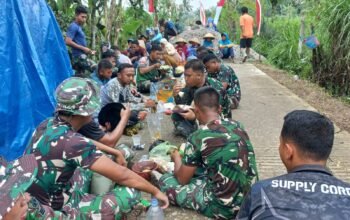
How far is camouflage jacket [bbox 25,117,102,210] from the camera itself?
2324 mm

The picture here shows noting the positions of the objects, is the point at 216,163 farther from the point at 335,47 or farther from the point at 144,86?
the point at 335,47

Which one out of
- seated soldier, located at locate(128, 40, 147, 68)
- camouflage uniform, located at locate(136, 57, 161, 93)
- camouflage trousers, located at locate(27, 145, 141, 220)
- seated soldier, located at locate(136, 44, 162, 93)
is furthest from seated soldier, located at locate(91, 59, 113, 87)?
seated soldier, located at locate(128, 40, 147, 68)

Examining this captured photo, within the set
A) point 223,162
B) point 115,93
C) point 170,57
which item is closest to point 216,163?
point 223,162

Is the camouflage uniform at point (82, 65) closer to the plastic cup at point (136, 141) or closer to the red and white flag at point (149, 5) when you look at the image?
the plastic cup at point (136, 141)

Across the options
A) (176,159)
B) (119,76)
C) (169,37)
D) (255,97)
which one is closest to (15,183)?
(176,159)

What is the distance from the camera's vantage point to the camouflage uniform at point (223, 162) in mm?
2756

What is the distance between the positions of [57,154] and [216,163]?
1.15 metres

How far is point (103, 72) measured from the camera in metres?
5.54

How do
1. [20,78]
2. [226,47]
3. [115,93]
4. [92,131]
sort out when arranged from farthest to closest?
1. [226,47]
2. [115,93]
3. [20,78]
4. [92,131]

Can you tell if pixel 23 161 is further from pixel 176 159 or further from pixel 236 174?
pixel 176 159

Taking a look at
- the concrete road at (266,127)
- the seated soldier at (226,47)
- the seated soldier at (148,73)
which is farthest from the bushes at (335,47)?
the seated soldier at (226,47)

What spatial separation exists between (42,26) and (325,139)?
14.0 feet

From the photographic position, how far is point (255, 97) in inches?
299

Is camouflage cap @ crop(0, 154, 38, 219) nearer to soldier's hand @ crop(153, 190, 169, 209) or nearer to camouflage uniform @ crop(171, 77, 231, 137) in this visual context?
soldier's hand @ crop(153, 190, 169, 209)
